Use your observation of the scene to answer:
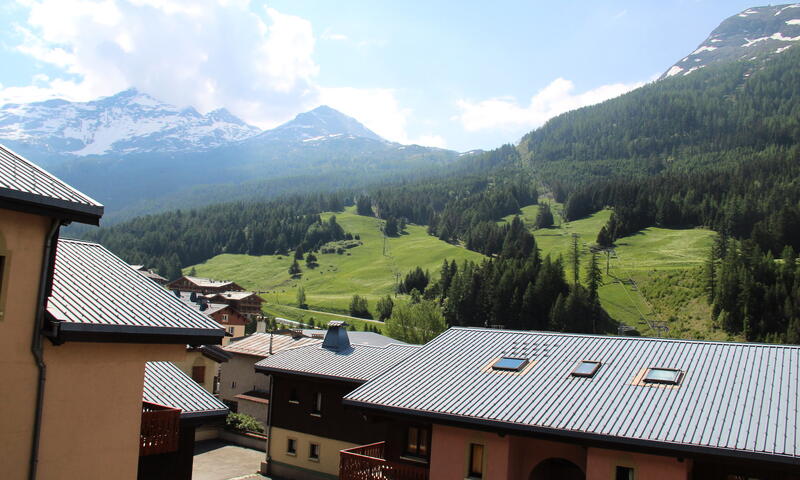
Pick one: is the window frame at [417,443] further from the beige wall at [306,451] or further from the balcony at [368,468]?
the beige wall at [306,451]

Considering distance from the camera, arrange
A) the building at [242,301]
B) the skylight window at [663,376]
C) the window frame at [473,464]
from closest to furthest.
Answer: the skylight window at [663,376], the window frame at [473,464], the building at [242,301]

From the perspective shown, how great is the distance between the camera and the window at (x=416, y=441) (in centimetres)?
2117

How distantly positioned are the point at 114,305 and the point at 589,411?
12.6 metres

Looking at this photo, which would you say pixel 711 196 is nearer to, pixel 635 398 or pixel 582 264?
pixel 582 264

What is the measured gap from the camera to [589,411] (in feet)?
57.0

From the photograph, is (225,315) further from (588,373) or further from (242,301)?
(588,373)

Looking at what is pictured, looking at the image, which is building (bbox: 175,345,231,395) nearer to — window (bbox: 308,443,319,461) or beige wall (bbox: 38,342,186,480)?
window (bbox: 308,443,319,461)

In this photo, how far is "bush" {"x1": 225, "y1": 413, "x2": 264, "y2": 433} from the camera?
40750 millimetres

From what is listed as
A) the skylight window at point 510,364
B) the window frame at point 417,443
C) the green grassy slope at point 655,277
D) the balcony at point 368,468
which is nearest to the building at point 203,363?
the balcony at point 368,468

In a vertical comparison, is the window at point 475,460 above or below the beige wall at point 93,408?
below

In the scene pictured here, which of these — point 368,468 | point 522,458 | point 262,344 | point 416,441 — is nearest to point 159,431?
point 368,468

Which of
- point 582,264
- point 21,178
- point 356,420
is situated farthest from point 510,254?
point 21,178

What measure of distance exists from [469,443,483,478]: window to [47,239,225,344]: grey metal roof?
9.64 metres

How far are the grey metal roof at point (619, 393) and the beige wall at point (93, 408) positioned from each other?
30.3 feet
